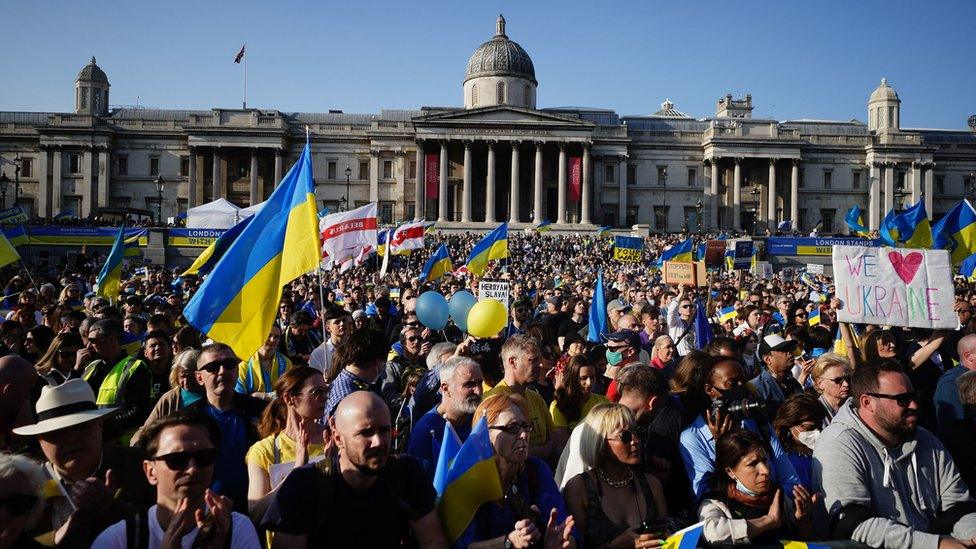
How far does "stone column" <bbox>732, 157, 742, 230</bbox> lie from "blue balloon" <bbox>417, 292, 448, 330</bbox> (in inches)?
2282

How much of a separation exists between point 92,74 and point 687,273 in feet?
223

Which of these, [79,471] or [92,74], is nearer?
[79,471]

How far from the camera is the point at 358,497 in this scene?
12.0 ft

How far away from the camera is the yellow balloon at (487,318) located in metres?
9.09

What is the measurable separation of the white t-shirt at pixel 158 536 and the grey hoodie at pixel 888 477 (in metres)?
3.10

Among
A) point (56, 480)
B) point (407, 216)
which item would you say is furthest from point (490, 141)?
point (56, 480)

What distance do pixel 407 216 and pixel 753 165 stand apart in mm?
30331

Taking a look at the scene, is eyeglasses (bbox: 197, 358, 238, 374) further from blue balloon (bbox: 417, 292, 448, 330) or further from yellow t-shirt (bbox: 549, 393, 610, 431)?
blue balloon (bbox: 417, 292, 448, 330)

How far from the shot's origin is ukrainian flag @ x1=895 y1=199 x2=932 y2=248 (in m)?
16.6

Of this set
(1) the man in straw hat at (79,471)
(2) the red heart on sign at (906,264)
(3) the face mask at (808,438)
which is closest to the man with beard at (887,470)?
(3) the face mask at (808,438)

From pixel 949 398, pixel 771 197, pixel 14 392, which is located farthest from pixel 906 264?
pixel 771 197

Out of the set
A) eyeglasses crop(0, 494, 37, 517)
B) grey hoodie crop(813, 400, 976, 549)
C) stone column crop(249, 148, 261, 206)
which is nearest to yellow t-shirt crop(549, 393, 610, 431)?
grey hoodie crop(813, 400, 976, 549)

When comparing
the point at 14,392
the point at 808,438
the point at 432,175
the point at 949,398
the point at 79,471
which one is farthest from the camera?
the point at 432,175

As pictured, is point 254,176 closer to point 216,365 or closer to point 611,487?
point 216,365
